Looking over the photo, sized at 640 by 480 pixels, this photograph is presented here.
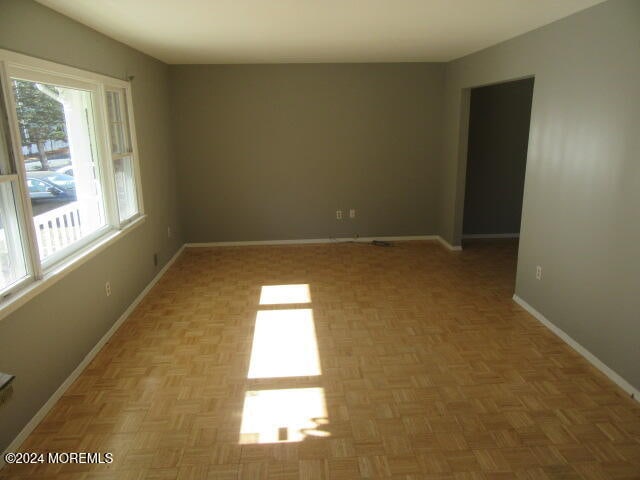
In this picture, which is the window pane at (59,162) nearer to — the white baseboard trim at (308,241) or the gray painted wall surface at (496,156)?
the white baseboard trim at (308,241)

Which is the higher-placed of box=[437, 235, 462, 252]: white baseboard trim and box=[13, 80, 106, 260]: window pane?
box=[13, 80, 106, 260]: window pane

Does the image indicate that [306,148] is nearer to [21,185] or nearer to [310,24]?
[310,24]

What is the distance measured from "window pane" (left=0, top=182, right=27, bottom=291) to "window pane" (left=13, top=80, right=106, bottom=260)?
183 millimetres

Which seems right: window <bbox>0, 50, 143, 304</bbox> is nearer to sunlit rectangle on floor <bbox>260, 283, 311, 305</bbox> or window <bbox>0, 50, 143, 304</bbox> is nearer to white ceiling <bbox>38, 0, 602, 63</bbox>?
white ceiling <bbox>38, 0, 602, 63</bbox>

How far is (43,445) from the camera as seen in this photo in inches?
86.4

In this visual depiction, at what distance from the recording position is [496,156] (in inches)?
224

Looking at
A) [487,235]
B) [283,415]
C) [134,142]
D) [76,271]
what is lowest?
[283,415]

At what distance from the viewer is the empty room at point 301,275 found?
7.24ft

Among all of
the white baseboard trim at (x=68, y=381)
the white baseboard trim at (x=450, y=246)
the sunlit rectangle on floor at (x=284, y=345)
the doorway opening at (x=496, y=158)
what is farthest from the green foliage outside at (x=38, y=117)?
the doorway opening at (x=496, y=158)

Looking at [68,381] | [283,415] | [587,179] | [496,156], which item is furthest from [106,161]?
[496,156]

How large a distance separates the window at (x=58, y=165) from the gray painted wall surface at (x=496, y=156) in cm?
403

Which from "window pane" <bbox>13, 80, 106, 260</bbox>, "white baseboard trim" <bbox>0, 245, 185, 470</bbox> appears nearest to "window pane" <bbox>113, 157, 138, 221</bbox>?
"window pane" <bbox>13, 80, 106, 260</bbox>

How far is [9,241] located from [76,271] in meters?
0.63

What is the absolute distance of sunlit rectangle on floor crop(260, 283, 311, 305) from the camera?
3.98m
